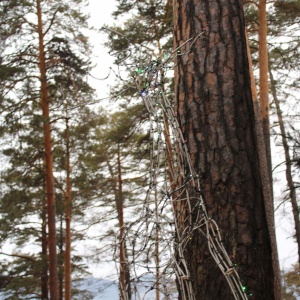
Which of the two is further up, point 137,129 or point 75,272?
point 137,129

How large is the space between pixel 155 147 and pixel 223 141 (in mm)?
260

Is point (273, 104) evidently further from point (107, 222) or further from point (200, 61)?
point (200, 61)

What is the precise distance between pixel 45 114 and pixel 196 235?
300 inches

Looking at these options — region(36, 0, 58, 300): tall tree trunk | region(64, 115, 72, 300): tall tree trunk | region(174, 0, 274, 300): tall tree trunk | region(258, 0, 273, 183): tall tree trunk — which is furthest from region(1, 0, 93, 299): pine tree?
region(174, 0, 274, 300): tall tree trunk

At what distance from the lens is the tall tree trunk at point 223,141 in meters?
1.43

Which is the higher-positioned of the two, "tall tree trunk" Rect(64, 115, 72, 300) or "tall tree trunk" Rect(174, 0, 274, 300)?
"tall tree trunk" Rect(64, 115, 72, 300)

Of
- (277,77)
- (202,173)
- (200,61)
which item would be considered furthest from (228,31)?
(277,77)

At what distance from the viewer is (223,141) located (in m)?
1.52

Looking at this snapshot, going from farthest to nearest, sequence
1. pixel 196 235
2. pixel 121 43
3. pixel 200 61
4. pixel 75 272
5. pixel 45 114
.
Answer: pixel 75 272 < pixel 45 114 < pixel 121 43 < pixel 200 61 < pixel 196 235

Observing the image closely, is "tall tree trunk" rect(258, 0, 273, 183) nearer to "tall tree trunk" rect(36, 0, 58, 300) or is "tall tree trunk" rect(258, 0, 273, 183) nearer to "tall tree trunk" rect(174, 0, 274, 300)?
"tall tree trunk" rect(36, 0, 58, 300)

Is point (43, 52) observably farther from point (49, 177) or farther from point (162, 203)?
point (162, 203)

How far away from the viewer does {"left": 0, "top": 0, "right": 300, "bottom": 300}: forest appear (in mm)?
1398

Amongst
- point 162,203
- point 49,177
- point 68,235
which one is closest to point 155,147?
point 162,203

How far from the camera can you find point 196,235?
1469 mm
